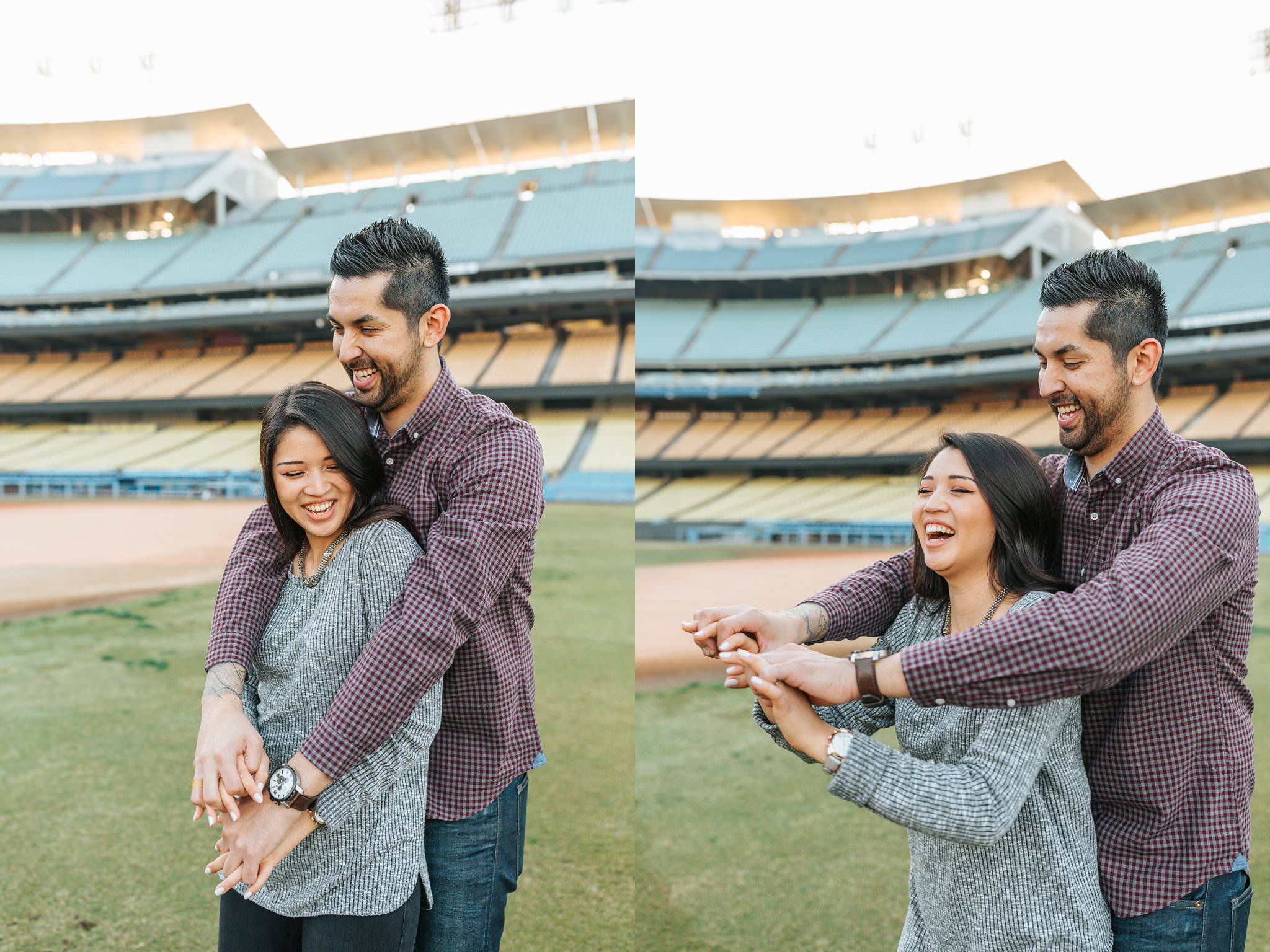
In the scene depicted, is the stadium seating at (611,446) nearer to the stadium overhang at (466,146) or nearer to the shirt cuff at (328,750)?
the stadium overhang at (466,146)

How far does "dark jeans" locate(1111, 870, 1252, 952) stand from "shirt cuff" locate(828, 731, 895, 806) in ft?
1.26

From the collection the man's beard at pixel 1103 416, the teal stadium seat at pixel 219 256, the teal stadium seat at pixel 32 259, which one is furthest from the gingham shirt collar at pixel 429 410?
the teal stadium seat at pixel 32 259

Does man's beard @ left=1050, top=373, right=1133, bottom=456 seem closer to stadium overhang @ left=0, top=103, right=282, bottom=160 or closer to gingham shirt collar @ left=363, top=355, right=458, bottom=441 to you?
gingham shirt collar @ left=363, top=355, right=458, bottom=441

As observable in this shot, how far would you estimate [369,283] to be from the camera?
3.91ft

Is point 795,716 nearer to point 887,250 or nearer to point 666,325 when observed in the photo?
point 666,325

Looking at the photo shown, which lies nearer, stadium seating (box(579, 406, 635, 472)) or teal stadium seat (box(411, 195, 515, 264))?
stadium seating (box(579, 406, 635, 472))

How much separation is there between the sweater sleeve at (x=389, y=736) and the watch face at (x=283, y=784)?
0.04 metres

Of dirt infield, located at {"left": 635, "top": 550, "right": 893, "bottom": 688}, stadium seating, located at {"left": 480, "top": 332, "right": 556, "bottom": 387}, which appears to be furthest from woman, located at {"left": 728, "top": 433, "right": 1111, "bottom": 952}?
stadium seating, located at {"left": 480, "top": 332, "right": 556, "bottom": 387}

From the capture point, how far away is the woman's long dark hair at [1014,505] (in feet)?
3.43

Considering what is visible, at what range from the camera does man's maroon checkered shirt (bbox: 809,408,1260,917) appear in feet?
2.89

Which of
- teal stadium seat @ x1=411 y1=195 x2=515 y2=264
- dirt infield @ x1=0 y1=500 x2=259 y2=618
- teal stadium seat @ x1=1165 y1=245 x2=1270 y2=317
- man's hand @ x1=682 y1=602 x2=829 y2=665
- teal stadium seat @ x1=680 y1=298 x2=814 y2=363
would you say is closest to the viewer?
man's hand @ x1=682 y1=602 x2=829 y2=665

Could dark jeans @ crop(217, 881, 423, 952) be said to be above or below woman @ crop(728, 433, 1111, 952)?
below

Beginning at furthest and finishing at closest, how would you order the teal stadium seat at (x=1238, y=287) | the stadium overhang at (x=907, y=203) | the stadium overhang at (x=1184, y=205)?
the stadium overhang at (x=907, y=203) < the stadium overhang at (x=1184, y=205) < the teal stadium seat at (x=1238, y=287)

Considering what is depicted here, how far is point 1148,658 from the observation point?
3.01ft
